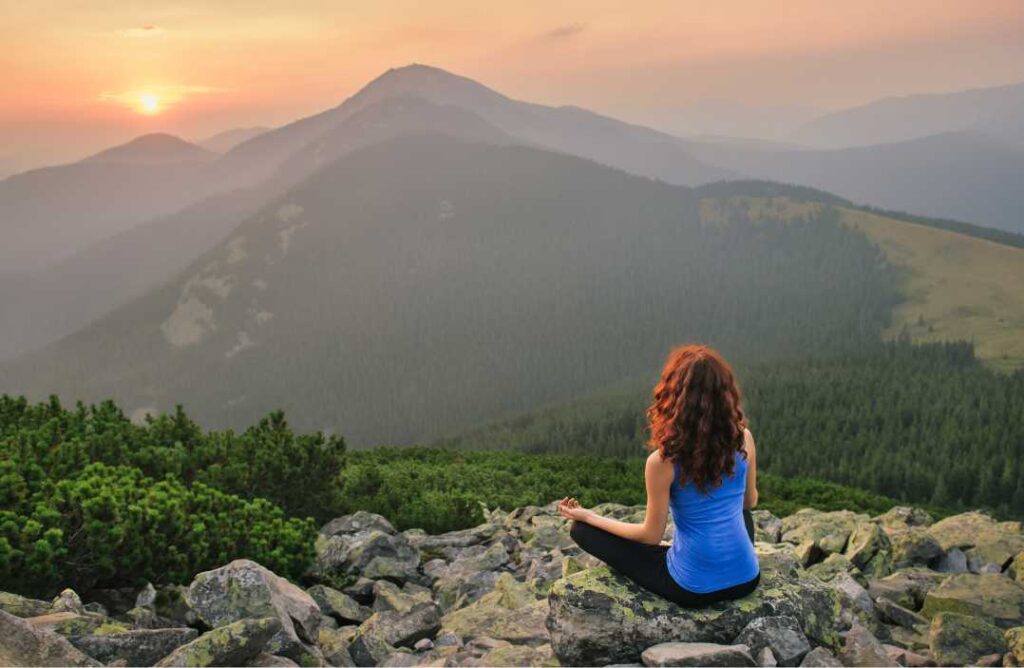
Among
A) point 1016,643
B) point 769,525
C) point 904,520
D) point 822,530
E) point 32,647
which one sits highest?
point 32,647

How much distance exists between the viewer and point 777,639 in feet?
28.8

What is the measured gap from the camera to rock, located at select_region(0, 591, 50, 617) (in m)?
10.1

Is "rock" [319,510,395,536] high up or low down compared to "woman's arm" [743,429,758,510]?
down

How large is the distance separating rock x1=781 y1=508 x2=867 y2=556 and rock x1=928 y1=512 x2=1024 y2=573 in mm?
2212

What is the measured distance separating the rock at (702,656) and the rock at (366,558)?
30.8 ft

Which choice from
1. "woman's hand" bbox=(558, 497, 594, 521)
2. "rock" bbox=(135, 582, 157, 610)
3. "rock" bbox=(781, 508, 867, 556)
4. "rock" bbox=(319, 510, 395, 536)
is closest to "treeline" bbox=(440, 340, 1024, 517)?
"rock" bbox=(781, 508, 867, 556)

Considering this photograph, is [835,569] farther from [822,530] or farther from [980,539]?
[980,539]

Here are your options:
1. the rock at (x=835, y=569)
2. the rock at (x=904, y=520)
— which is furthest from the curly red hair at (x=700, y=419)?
the rock at (x=904, y=520)

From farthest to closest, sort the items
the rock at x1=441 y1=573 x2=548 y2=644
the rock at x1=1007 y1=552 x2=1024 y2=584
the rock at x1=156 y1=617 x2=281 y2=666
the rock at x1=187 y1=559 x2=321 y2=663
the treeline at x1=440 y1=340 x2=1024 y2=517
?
1. the treeline at x1=440 y1=340 x2=1024 y2=517
2. the rock at x1=1007 y1=552 x2=1024 y2=584
3. the rock at x1=441 y1=573 x2=548 y2=644
4. the rock at x1=187 y1=559 x2=321 y2=663
5. the rock at x1=156 y1=617 x2=281 y2=666

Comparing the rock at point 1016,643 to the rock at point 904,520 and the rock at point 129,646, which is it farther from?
the rock at point 904,520

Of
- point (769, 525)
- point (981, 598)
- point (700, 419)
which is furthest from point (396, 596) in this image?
point (769, 525)

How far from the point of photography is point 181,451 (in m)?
18.8

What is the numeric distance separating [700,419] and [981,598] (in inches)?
395

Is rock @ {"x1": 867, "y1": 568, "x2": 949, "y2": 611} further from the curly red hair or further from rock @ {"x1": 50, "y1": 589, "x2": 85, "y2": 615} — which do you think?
rock @ {"x1": 50, "y1": 589, "x2": 85, "y2": 615}
